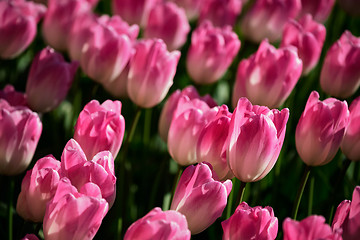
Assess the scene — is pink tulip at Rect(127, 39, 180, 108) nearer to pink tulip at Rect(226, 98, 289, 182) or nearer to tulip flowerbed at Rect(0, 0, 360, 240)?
tulip flowerbed at Rect(0, 0, 360, 240)

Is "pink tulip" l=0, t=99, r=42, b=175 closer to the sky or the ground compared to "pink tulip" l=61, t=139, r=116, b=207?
closer to the ground

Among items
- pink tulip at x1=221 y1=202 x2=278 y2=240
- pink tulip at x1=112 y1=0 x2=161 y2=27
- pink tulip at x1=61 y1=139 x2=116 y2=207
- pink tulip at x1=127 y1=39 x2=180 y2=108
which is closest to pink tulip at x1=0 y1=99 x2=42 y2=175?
pink tulip at x1=61 y1=139 x2=116 y2=207

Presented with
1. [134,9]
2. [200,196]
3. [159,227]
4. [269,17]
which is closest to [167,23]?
[134,9]

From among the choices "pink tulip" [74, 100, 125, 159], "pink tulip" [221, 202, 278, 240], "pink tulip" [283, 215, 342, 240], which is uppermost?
"pink tulip" [283, 215, 342, 240]

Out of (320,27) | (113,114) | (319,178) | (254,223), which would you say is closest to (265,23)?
(320,27)

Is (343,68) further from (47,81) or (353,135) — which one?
(47,81)

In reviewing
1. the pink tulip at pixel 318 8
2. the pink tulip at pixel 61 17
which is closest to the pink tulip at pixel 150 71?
the pink tulip at pixel 61 17

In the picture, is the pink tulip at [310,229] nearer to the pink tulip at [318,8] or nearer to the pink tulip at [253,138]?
the pink tulip at [253,138]
